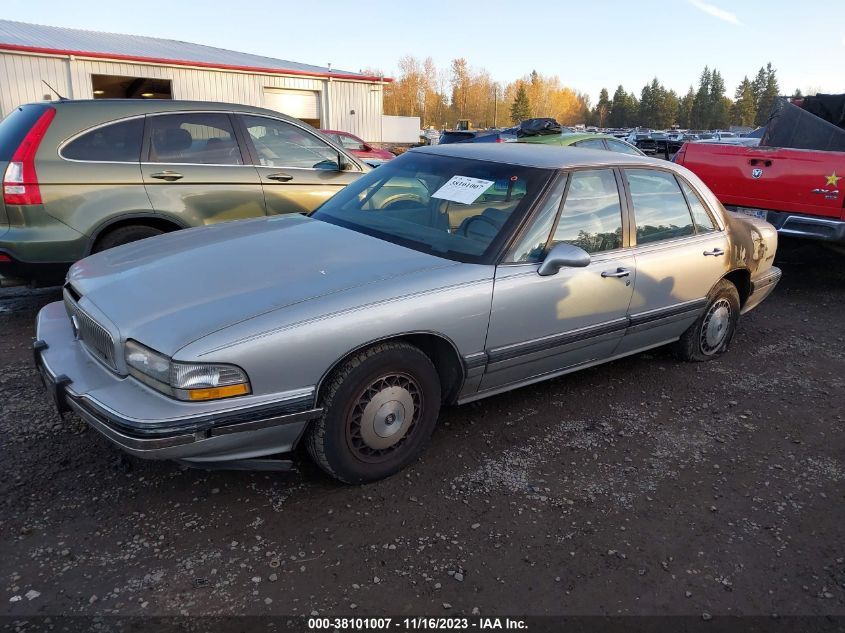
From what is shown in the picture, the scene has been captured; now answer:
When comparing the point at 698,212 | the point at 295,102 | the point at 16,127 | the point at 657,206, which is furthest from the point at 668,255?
the point at 295,102

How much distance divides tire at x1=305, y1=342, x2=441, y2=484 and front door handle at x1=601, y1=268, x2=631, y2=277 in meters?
1.25

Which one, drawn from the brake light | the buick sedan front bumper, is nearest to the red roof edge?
the brake light

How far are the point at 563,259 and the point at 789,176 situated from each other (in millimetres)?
4505

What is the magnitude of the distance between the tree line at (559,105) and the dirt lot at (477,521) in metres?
92.8

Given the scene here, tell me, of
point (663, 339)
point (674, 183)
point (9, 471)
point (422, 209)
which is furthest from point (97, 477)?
point (674, 183)

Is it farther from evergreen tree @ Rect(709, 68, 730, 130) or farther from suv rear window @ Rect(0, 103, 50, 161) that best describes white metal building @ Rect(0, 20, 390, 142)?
evergreen tree @ Rect(709, 68, 730, 130)

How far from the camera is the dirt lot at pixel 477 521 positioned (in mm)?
2336

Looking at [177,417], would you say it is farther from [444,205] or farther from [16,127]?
[16,127]

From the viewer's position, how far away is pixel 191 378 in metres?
2.39

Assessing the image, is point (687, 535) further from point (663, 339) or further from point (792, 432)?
point (663, 339)

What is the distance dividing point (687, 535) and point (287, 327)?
6.48ft

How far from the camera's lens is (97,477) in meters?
2.96

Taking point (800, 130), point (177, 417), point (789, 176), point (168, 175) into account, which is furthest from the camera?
point (800, 130)

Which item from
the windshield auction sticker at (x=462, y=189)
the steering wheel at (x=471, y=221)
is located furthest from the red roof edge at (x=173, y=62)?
the steering wheel at (x=471, y=221)
